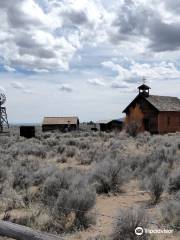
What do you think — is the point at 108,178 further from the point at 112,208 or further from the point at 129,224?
the point at 129,224

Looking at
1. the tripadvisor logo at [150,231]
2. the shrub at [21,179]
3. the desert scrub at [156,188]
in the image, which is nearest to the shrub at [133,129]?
the shrub at [21,179]

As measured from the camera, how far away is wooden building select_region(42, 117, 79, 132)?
56.3 metres

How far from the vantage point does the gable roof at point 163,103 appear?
44.4 metres

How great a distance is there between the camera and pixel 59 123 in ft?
185

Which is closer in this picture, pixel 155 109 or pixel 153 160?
pixel 153 160

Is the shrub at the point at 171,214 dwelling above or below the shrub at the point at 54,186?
below

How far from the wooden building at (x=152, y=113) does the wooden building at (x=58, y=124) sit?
1112 centimetres

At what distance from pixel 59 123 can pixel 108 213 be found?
46712 millimetres

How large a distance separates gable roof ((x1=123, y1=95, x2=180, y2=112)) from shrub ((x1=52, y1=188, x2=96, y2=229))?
3494 cm

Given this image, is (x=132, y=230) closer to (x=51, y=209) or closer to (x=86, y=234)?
(x=86, y=234)

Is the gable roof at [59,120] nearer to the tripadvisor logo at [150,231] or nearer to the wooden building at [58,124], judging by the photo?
the wooden building at [58,124]

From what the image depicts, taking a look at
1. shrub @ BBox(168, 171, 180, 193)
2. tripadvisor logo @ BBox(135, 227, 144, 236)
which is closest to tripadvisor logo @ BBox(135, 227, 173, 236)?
tripadvisor logo @ BBox(135, 227, 144, 236)

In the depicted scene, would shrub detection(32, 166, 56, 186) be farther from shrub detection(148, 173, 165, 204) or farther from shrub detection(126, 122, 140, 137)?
shrub detection(126, 122, 140, 137)

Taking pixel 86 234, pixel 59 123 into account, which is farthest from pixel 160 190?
pixel 59 123
